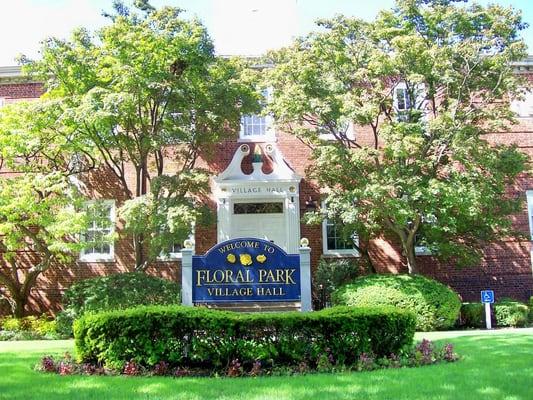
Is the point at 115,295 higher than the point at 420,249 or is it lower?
lower

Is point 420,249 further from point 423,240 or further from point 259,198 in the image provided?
point 259,198

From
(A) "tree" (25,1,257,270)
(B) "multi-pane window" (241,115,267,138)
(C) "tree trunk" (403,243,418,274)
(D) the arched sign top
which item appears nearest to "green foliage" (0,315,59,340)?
(A) "tree" (25,1,257,270)

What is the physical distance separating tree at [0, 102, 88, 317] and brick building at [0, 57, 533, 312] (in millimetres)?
1334

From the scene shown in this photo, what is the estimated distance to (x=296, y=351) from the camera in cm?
740

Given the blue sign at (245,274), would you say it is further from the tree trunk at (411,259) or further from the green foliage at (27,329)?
the tree trunk at (411,259)

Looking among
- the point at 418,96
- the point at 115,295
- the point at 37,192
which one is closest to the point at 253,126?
the point at 418,96

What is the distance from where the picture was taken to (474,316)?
47.3 feet

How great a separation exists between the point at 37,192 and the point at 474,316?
39.2 ft

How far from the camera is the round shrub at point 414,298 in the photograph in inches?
527

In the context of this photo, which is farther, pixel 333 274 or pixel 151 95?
pixel 333 274

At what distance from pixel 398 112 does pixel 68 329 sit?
404 inches

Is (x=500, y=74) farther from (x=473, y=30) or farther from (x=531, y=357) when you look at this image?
(x=531, y=357)

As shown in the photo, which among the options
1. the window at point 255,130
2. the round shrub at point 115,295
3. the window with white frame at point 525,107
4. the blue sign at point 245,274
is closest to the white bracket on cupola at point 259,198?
the window at point 255,130

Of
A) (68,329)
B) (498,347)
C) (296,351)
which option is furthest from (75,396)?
(68,329)
